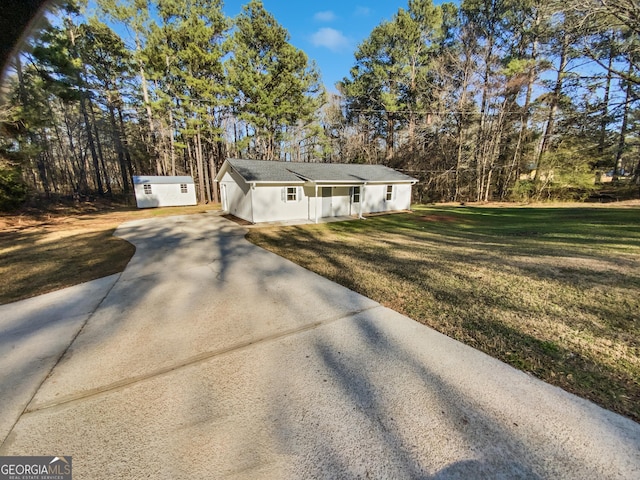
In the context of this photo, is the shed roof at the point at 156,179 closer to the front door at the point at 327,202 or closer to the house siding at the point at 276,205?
the house siding at the point at 276,205

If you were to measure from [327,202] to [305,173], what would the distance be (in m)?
1.97

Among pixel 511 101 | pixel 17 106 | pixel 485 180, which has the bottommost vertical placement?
pixel 485 180

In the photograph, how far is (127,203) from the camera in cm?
2359

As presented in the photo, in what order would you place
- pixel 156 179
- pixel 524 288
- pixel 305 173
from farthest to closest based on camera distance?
pixel 156 179 → pixel 305 173 → pixel 524 288

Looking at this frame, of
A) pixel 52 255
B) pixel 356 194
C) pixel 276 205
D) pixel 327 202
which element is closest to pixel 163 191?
pixel 276 205

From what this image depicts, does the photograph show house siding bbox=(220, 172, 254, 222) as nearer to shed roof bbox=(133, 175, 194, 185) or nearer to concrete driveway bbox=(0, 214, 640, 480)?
shed roof bbox=(133, 175, 194, 185)

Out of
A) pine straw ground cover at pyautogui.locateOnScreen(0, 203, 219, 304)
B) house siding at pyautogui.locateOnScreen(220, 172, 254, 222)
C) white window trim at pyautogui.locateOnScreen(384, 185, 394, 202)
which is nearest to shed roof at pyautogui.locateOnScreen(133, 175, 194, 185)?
house siding at pyautogui.locateOnScreen(220, 172, 254, 222)

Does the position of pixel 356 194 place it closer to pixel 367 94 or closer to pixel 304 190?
pixel 304 190

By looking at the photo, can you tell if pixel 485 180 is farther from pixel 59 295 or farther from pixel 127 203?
pixel 127 203

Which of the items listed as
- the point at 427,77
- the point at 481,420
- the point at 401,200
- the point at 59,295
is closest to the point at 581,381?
the point at 481,420

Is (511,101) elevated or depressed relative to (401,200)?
elevated

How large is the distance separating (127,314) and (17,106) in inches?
513

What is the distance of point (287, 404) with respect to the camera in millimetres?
2156

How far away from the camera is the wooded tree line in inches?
738
